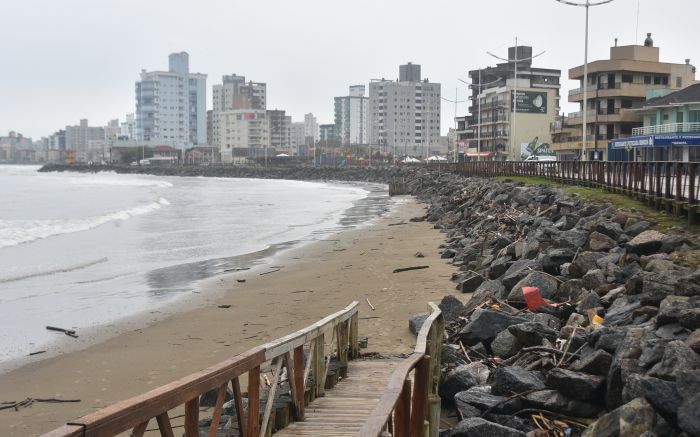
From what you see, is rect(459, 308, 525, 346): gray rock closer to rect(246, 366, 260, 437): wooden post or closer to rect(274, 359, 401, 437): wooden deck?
rect(274, 359, 401, 437): wooden deck

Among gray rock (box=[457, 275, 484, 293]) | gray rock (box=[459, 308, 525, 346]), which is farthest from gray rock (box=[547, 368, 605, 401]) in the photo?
gray rock (box=[457, 275, 484, 293])

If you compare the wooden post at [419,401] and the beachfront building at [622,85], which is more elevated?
the beachfront building at [622,85]

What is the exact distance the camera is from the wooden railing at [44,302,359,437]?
3.36 m

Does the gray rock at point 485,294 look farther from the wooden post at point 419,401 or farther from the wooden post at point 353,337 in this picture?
the wooden post at point 419,401

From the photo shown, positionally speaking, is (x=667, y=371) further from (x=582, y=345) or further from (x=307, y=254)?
(x=307, y=254)

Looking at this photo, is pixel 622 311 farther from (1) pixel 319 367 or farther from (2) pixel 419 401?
(2) pixel 419 401

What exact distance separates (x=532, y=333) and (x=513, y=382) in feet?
4.62

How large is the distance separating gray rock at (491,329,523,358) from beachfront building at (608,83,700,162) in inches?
1673

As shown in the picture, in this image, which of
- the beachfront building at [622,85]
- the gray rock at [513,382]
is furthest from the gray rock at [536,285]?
the beachfront building at [622,85]

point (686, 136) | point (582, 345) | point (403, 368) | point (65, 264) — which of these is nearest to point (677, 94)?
point (686, 136)

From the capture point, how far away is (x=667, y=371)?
19.0ft

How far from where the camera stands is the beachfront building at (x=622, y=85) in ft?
228

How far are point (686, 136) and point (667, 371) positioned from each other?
4815cm

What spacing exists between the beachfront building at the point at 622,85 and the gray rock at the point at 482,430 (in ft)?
216
